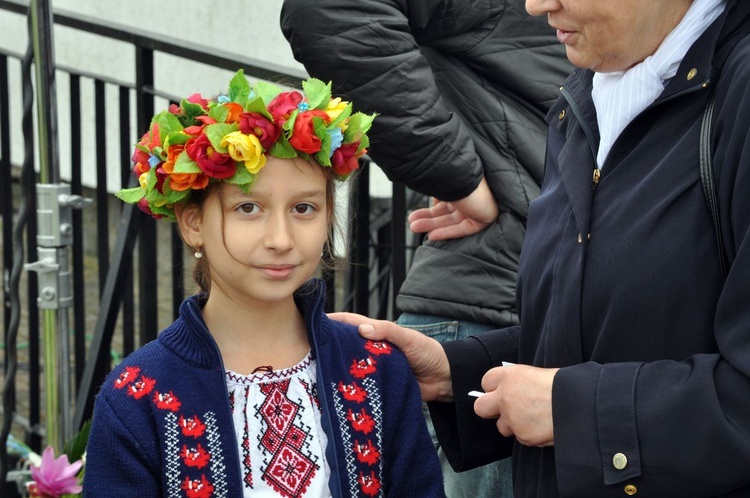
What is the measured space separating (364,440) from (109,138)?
239 inches

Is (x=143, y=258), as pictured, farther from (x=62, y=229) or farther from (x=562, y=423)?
(x=562, y=423)

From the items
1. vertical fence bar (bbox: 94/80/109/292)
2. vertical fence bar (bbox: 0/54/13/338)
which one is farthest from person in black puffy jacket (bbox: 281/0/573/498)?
vertical fence bar (bbox: 0/54/13/338)

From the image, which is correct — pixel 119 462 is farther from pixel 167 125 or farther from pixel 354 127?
pixel 354 127

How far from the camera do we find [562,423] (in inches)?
79.4

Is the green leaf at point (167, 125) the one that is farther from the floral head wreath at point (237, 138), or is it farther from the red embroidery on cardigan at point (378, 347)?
the red embroidery on cardigan at point (378, 347)

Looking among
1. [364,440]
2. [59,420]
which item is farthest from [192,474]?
[59,420]

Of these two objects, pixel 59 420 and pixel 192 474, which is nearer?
pixel 192 474

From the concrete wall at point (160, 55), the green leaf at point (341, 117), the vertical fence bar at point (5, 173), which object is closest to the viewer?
the green leaf at point (341, 117)

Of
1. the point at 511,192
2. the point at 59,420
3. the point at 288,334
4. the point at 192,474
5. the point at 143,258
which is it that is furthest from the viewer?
the point at 143,258

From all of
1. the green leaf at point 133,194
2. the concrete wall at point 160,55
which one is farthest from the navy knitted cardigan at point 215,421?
the concrete wall at point 160,55

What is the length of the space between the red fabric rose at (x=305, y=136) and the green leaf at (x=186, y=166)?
0.18 metres

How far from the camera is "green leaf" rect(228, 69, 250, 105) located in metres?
2.22

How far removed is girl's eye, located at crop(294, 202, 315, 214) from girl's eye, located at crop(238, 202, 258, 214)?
83mm

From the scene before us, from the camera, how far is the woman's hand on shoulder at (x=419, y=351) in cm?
245
